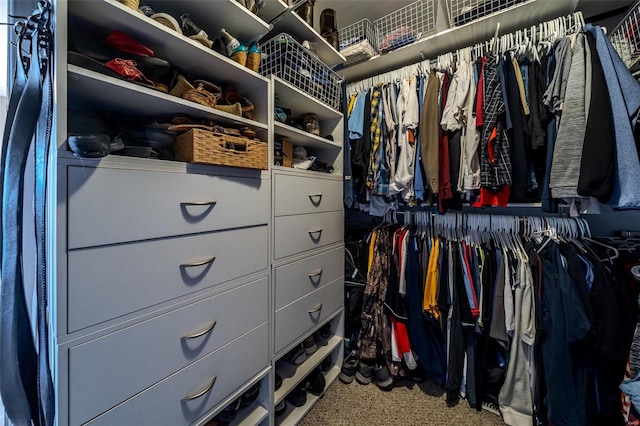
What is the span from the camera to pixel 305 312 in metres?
1.21

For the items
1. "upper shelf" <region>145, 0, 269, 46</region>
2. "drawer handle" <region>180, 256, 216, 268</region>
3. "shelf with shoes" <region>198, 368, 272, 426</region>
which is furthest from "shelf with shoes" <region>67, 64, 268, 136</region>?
"shelf with shoes" <region>198, 368, 272, 426</region>

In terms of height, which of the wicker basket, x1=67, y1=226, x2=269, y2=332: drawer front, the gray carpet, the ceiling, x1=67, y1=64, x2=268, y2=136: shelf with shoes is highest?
the ceiling

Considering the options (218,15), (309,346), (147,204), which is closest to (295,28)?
(218,15)

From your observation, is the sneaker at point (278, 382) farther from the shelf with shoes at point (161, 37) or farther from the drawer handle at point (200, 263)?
the shelf with shoes at point (161, 37)

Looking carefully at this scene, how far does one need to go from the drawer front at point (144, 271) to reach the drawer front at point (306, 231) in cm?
18

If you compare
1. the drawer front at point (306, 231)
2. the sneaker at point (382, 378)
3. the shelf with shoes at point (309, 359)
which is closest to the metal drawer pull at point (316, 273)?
the drawer front at point (306, 231)

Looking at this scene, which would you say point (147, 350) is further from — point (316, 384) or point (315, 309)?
point (316, 384)

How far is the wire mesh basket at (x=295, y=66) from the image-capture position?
1.08 meters

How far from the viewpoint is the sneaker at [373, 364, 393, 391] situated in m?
1.40

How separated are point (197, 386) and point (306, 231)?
718 mm

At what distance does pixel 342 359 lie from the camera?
1.55 meters

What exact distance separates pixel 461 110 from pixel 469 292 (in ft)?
2.97

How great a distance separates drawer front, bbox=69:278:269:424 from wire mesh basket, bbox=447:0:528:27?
5.37 ft

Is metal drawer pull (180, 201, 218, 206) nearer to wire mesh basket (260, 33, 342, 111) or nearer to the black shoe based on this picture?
wire mesh basket (260, 33, 342, 111)
